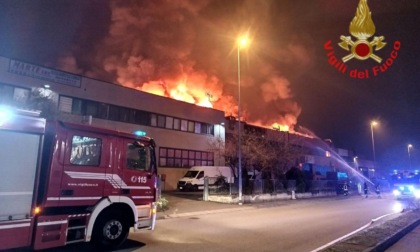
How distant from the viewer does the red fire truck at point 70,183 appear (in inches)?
245

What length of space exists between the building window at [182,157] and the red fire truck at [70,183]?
21979 millimetres

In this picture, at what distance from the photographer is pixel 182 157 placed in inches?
1281

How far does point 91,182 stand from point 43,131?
1.48 meters

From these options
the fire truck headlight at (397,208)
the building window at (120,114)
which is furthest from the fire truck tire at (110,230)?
the building window at (120,114)

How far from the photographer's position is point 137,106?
2902 cm

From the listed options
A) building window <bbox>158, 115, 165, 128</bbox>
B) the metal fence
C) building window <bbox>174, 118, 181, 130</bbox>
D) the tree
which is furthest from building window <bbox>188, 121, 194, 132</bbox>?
the metal fence

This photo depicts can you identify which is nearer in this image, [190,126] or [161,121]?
[161,121]

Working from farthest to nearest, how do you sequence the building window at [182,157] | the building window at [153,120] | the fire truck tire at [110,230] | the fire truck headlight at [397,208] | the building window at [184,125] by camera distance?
1. the building window at [184,125]
2. the building window at [182,157]
3. the building window at [153,120]
4. the fire truck headlight at [397,208]
5. the fire truck tire at [110,230]

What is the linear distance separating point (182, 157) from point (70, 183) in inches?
1006

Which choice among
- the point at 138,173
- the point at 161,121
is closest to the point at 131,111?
the point at 161,121

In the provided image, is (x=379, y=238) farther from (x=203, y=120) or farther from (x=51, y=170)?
(x=203, y=120)

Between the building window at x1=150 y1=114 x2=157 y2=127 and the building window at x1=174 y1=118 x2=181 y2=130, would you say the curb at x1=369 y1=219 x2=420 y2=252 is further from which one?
the building window at x1=174 y1=118 x2=181 y2=130

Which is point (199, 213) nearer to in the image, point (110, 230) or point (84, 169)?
point (110, 230)

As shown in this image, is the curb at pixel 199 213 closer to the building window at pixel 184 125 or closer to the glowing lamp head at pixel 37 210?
the glowing lamp head at pixel 37 210
